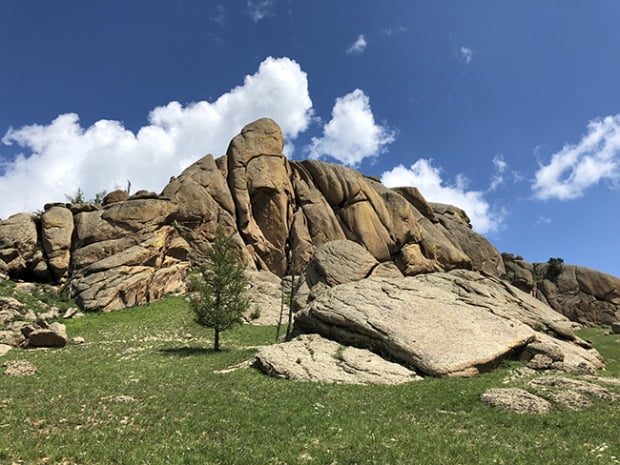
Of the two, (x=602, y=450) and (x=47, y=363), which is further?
(x=47, y=363)

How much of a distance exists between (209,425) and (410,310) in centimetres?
2161

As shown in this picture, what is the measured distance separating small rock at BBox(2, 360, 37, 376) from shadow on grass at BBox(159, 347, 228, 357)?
993 centimetres

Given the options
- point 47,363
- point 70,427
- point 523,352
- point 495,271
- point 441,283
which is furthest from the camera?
point 495,271

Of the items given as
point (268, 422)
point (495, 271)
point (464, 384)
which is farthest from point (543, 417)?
point (495, 271)

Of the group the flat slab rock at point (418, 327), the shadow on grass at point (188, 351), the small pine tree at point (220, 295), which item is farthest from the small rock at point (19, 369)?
the flat slab rock at point (418, 327)

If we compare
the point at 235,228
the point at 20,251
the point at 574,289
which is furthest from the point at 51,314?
the point at 574,289

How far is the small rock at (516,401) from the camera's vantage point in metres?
18.5

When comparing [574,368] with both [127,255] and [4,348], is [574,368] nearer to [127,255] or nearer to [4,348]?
[4,348]

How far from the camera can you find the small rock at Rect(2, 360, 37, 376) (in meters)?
24.9

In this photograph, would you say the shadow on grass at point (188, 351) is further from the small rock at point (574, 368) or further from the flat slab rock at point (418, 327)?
the small rock at point (574, 368)

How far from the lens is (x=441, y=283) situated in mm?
64500

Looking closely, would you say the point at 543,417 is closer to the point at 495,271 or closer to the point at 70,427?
the point at 70,427

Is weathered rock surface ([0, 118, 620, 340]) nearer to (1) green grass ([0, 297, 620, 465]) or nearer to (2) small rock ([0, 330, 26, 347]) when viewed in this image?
(2) small rock ([0, 330, 26, 347])

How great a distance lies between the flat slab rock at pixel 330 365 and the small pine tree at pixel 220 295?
7.89 meters
